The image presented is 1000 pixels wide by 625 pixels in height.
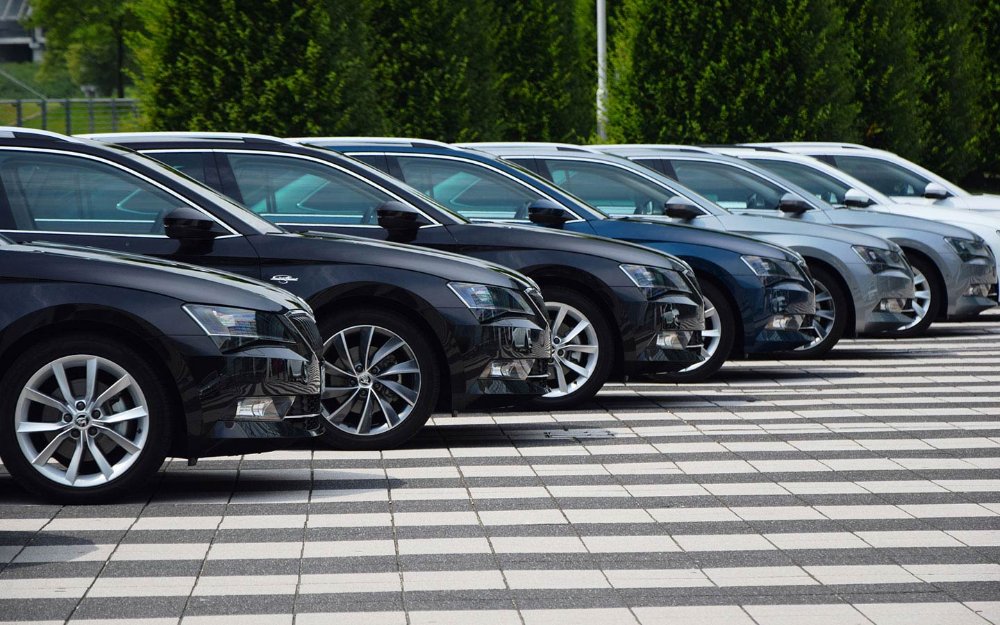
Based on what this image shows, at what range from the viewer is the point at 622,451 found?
924 centimetres

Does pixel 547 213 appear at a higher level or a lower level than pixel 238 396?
higher

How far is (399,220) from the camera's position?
1027 cm

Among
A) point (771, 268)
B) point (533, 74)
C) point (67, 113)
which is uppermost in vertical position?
point (67, 113)

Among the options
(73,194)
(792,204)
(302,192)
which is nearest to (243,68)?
(792,204)

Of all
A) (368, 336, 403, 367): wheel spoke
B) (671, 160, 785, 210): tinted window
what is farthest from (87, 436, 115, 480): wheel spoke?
(671, 160, 785, 210): tinted window

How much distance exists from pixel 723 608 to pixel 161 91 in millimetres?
15464

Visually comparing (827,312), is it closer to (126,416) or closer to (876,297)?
(876,297)

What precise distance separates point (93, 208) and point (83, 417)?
1.63m

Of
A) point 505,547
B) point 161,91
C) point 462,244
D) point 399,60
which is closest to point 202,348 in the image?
point 505,547

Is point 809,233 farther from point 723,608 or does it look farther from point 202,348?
point 723,608

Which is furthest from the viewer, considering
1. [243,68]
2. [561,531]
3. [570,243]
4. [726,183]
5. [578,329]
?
[243,68]

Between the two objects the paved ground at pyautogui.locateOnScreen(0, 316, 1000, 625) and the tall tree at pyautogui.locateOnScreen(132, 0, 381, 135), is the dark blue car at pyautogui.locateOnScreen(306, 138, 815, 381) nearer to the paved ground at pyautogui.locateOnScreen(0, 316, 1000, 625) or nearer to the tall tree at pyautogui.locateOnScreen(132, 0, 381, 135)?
the paved ground at pyautogui.locateOnScreen(0, 316, 1000, 625)

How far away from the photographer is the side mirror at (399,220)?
1023cm

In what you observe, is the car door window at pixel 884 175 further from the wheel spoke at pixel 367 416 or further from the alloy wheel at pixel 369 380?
the wheel spoke at pixel 367 416
